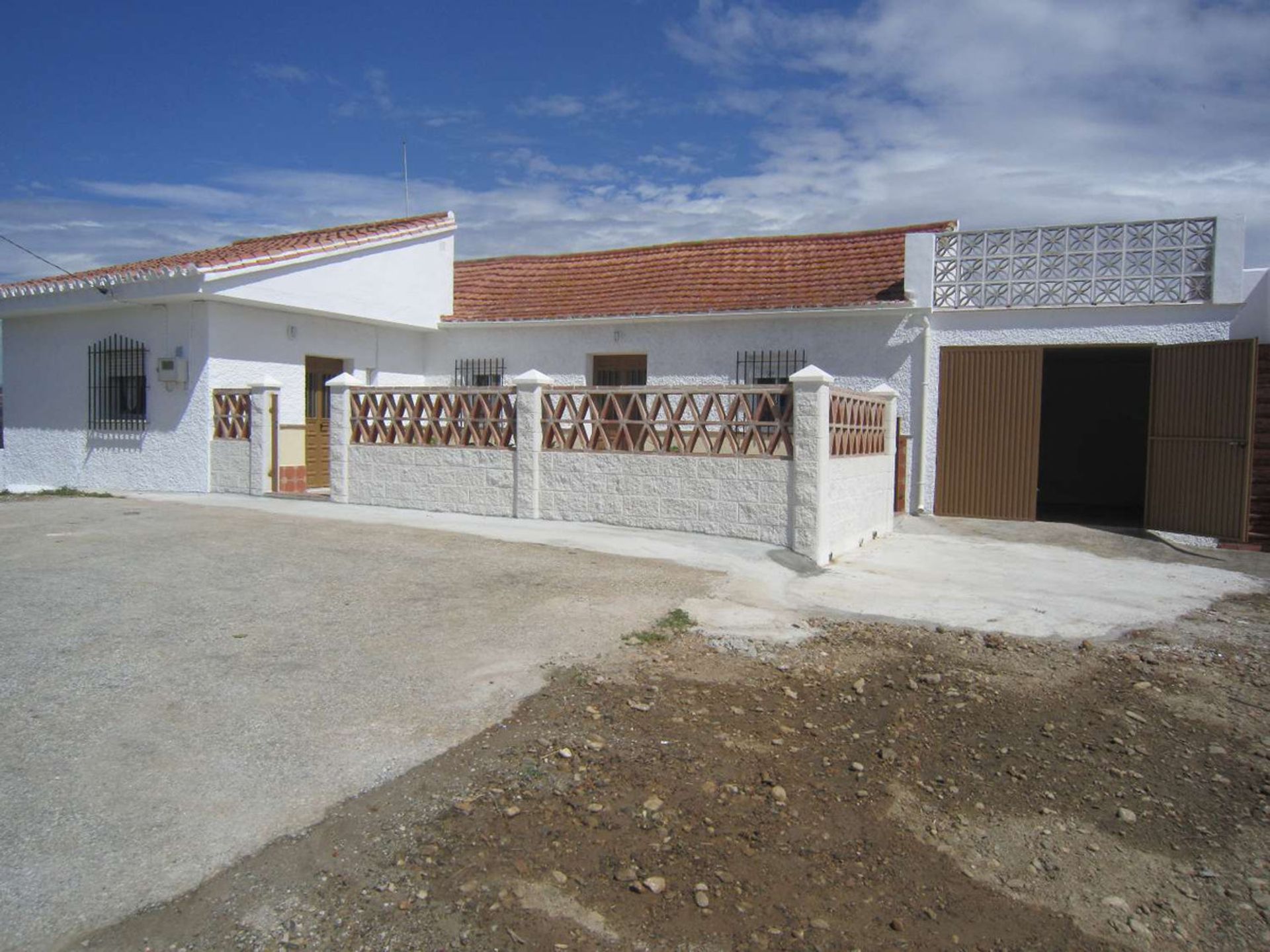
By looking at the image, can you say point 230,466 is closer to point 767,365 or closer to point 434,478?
point 434,478

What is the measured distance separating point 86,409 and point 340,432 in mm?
5719

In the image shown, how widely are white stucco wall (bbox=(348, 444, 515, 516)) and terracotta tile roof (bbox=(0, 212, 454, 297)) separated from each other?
3.41 m

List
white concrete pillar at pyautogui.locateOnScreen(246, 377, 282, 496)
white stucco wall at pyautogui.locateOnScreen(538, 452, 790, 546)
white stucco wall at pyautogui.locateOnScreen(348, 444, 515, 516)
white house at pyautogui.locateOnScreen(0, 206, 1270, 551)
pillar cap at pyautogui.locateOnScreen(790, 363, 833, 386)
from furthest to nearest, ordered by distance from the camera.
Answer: white concrete pillar at pyautogui.locateOnScreen(246, 377, 282, 496), white house at pyautogui.locateOnScreen(0, 206, 1270, 551), white stucco wall at pyautogui.locateOnScreen(348, 444, 515, 516), white stucco wall at pyautogui.locateOnScreen(538, 452, 790, 546), pillar cap at pyautogui.locateOnScreen(790, 363, 833, 386)

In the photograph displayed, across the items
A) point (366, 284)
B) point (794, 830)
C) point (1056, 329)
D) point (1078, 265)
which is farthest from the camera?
point (366, 284)

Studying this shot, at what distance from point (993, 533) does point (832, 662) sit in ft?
25.0

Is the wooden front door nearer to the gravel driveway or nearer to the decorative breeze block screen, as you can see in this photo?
the gravel driveway

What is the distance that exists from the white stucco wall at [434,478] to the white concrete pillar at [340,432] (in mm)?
92

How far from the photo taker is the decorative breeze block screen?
13078mm

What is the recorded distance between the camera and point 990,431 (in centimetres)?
1419

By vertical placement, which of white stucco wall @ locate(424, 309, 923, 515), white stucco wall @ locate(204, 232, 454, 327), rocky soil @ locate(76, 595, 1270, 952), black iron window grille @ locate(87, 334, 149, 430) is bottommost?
rocky soil @ locate(76, 595, 1270, 952)

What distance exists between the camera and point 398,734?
471cm

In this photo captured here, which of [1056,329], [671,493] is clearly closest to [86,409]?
[671,493]

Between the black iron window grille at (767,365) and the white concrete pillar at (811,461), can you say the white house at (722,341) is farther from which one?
the white concrete pillar at (811,461)

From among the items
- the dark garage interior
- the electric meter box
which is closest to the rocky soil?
the electric meter box
